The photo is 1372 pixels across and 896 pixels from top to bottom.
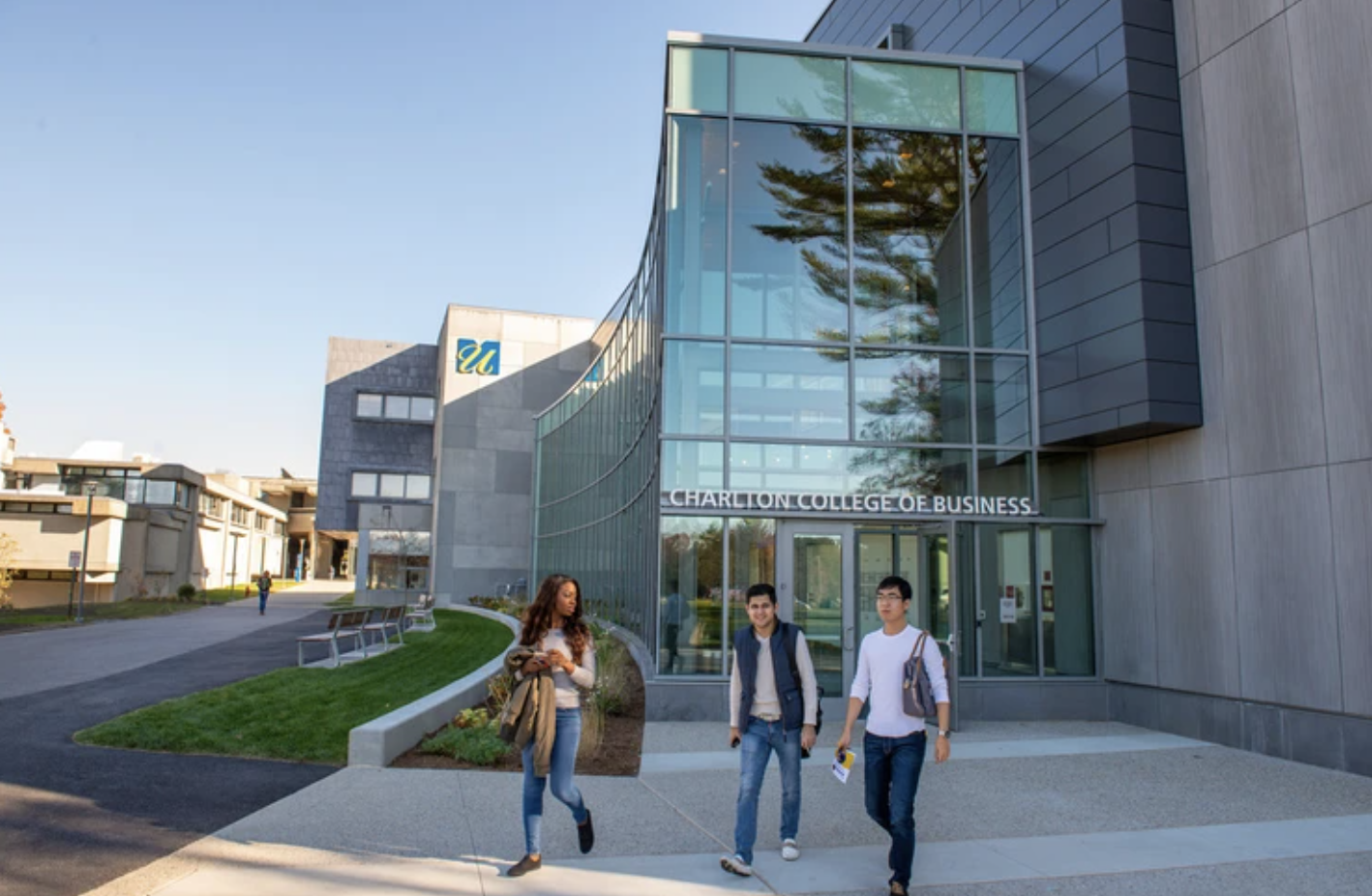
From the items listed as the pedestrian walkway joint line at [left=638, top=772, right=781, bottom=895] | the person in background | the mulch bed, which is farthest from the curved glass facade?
the person in background

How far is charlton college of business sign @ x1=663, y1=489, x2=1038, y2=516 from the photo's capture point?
42.0 feet

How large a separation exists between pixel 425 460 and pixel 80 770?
53.9m

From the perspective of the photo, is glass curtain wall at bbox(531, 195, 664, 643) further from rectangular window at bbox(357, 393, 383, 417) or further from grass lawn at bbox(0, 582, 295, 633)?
rectangular window at bbox(357, 393, 383, 417)

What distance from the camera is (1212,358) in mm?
11719

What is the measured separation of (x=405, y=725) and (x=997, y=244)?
1041 cm

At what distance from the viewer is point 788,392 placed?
13.4 m

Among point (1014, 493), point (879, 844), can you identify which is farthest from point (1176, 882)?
point (1014, 493)

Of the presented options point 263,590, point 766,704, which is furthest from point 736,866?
point 263,590

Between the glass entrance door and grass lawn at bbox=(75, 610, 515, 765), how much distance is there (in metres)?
5.38

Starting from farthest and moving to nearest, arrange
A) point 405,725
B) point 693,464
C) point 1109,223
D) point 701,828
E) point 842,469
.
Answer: point 842,469
point 693,464
point 1109,223
point 405,725
point 701,828

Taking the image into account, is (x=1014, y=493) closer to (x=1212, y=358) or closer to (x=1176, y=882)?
(x=1212, y=358)

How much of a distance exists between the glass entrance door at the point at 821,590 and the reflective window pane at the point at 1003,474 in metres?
2.21

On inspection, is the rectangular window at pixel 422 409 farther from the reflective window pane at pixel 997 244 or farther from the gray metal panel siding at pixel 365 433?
the reflective window pane at pixel 997 244

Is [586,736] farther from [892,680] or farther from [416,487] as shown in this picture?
[416,487]
